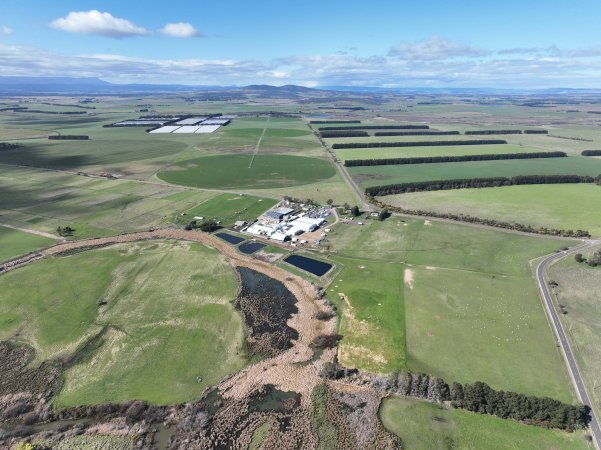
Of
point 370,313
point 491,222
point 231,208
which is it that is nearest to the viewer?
point 370,313

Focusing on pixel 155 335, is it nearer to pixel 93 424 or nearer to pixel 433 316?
pixel 93 424

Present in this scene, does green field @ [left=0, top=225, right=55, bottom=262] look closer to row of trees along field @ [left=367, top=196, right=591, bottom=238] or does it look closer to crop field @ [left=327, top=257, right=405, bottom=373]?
crop field @ [left=327, top=257, right=405, bottom=373]

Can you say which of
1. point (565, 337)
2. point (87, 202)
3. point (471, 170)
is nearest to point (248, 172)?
point (87, 202)

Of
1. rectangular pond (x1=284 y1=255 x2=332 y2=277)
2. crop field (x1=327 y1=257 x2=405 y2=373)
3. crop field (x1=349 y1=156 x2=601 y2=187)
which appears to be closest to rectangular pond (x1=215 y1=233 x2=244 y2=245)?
rectangular pond (x1=284 y1=255 x2=332 y2=277)

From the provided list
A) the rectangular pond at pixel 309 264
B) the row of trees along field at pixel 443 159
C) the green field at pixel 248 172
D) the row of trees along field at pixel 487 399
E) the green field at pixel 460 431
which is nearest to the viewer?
the green field at pixel 460 431

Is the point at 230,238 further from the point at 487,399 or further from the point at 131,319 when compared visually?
the point at 487,399

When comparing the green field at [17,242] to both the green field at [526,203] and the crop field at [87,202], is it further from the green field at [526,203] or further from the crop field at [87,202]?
the green field at [526,203]

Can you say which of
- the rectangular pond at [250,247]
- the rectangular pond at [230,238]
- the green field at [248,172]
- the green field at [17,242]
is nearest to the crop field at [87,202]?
the green field at [17,242]
